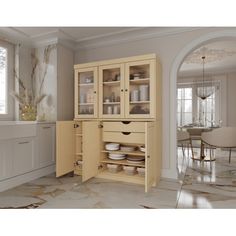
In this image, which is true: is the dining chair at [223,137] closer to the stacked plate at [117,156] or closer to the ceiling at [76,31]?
the stacked plate at [117,156]

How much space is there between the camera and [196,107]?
21.1ft

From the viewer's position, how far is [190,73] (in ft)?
20.4

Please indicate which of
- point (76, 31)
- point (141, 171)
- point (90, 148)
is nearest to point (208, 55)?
point (76, 31)

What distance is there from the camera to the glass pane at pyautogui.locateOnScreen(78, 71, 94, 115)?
3.04m

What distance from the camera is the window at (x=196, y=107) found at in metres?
6.16

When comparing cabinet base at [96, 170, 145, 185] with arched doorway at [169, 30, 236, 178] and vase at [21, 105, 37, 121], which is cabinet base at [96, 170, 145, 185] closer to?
arched doorway at [169, 30, 236, 178]

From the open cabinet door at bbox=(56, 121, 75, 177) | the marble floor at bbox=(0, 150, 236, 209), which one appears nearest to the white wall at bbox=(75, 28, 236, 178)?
the marble floor at bbox=(0, 150, 236, 209)

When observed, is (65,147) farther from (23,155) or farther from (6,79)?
(6,79)

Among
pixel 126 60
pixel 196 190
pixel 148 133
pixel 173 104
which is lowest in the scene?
pixel 196 190

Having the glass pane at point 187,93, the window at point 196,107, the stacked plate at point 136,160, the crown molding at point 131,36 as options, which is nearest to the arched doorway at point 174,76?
the crown molding at point 131,36

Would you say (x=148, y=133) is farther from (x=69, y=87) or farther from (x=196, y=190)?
(x=69, y=87)
